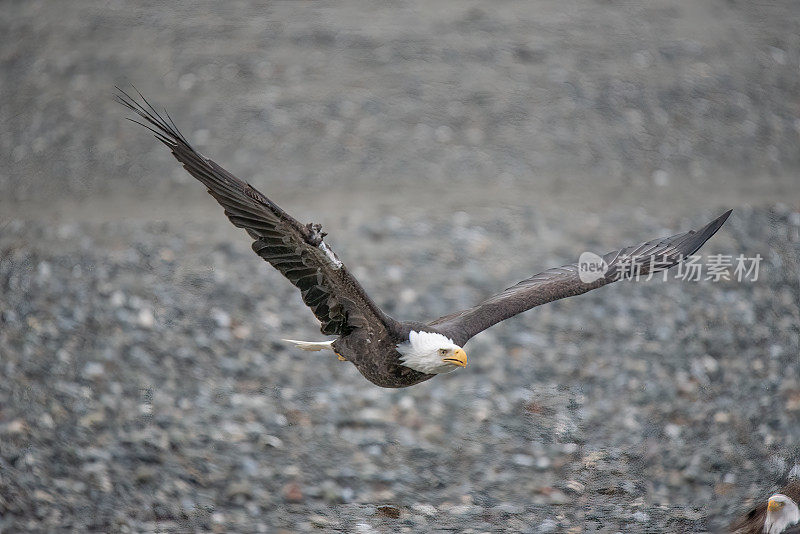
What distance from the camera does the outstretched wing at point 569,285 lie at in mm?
5877

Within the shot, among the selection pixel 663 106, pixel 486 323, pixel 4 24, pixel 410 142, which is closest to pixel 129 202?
pixel 410 142

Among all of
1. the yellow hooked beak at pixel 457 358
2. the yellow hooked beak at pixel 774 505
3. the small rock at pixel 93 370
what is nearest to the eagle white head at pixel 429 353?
the yellow hooked beak at pixel 457 358

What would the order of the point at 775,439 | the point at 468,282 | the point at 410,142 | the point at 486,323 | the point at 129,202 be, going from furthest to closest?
the point at 410,142 < the point at 129,202 < the point at 468,282 < the point at 775,439 < the point at 486,323

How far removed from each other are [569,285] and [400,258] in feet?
11.1

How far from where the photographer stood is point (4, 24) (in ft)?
44.0

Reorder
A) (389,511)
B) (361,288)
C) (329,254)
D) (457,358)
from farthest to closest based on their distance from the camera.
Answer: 1. (389,511)
2. (457,358)
3. (361,288)
4. (329,254)

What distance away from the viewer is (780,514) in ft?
18.0

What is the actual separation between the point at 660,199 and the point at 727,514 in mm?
4850

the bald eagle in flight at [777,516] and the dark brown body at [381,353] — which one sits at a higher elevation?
the dark brown body at [381,353]

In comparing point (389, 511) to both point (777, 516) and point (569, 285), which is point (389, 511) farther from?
point (777, 516)

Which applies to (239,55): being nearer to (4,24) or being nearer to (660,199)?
(4,24)

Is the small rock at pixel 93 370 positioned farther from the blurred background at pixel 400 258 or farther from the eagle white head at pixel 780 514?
the eagle white head at pixel 780 514

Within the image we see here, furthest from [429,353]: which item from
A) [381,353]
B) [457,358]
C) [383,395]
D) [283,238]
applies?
[383,395]

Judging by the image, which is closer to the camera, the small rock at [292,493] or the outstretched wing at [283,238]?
the outstretched wing at [283,238]
